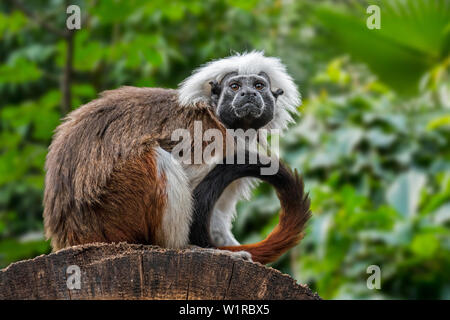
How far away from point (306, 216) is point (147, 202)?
3.65 feet

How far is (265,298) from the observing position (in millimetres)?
3105

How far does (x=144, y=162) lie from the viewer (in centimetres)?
402

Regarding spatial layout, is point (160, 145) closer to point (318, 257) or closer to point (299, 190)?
point (299, 190)

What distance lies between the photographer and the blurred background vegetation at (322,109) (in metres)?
6.77

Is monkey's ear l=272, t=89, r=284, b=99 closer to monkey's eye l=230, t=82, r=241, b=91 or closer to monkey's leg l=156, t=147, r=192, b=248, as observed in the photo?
monkey's eye l=230, t=82, r=241, b=91

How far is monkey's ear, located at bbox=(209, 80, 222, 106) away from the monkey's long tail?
2.18 feet

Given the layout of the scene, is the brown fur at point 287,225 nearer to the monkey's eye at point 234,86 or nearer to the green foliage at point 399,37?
the monkey's eye at point 234,86

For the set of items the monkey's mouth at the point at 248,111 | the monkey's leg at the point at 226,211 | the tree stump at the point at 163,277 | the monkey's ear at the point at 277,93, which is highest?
the monkey's ear at the point at 277,93

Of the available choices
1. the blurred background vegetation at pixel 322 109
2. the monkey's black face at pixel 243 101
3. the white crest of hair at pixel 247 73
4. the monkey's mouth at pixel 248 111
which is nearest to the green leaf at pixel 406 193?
the blurred background vegetation at pixel 322 109

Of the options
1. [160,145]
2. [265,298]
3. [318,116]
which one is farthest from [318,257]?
[265,298]

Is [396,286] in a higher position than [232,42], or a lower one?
lower
